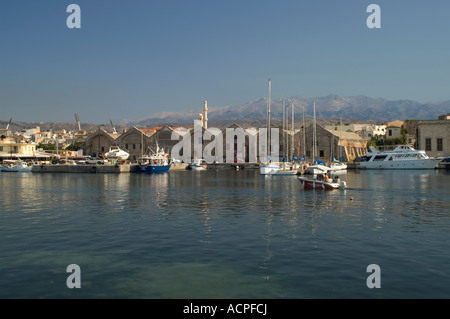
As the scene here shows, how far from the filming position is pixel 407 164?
79.8m

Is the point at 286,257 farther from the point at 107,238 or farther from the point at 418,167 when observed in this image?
the point at 418,167

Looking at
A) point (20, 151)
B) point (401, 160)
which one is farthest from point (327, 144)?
point (20, 151)

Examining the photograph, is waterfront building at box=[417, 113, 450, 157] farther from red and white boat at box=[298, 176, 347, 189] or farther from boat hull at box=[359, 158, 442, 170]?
red and white boat at box=[298, 176, 347, 189]

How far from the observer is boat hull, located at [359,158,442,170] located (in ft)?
256

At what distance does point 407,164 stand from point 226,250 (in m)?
71.7

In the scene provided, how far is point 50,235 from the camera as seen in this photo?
61.1 ft

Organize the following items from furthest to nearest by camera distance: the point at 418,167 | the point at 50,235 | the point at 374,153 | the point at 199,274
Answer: the point at 374,153 < the point at 418,167 < the point at 50,235 < the point at 199,274

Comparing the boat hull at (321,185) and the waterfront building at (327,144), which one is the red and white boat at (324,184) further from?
the waterfront building at (327,144)

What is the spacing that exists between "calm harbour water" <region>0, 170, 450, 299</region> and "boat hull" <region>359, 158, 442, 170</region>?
55.0m

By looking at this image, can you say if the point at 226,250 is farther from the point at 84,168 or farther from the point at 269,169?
the point at 84,168

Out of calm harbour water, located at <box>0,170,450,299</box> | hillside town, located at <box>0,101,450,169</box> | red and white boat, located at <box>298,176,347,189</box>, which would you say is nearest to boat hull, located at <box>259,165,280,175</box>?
hillside town, located at <box>0,101,450,169</box>

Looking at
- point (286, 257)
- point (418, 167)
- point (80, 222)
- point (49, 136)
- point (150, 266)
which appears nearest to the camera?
point (150, 266)

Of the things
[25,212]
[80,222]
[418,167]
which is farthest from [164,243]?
[418,167]
